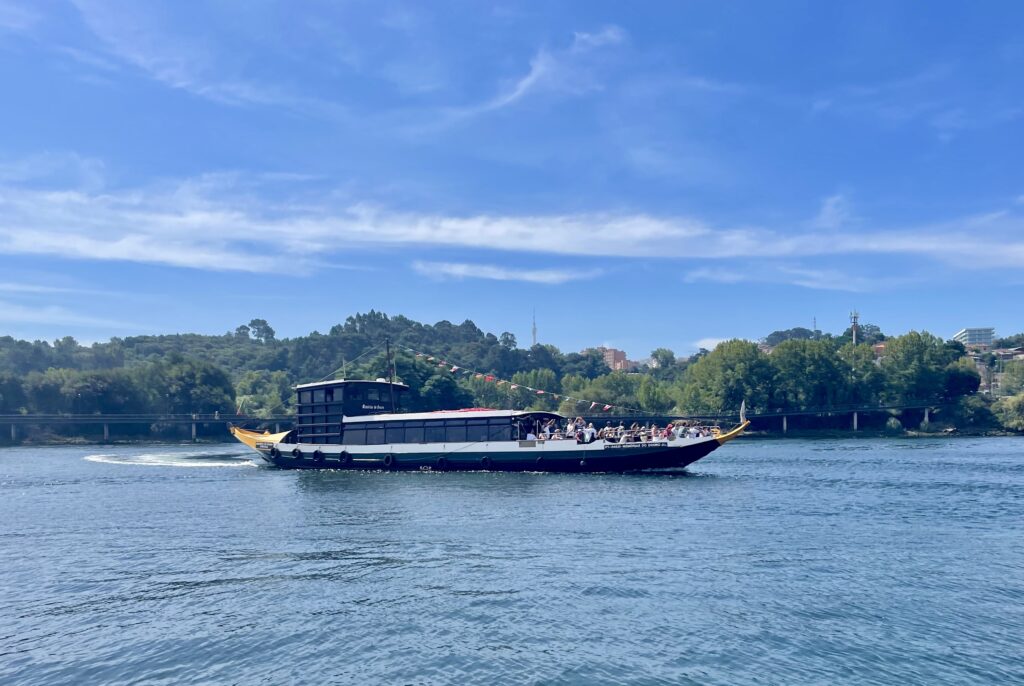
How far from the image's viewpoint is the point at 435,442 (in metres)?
70.8

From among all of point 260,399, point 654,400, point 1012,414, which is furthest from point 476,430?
point 260,399

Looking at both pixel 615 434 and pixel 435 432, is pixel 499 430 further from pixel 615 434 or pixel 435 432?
pixel 615 434

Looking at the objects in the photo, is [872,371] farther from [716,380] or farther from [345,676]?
[345,676]

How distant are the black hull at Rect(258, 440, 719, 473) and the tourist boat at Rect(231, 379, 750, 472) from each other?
0.08m

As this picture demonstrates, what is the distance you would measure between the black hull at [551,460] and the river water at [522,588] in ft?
38.8

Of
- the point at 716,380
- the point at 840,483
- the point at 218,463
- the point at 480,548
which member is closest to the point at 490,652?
the point at 480,548

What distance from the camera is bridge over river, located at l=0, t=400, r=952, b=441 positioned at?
134 metres

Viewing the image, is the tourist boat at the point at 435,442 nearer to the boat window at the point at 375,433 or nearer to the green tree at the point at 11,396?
the boat window at the point at 375,433

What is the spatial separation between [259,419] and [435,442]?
71.4 meters

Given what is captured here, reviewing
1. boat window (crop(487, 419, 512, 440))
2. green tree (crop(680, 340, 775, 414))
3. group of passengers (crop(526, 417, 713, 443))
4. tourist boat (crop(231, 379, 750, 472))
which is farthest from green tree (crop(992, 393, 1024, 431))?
boat window (crop(487, 419, 512, 440))

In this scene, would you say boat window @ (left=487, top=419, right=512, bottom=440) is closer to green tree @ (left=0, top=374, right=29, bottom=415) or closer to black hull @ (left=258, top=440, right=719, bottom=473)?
black hull @ (left=258, top=440, right=719, bottom=473)

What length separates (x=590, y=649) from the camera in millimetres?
20766

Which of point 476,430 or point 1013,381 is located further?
point 1013,381

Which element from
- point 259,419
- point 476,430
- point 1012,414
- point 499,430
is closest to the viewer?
point 499,430
